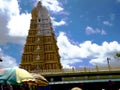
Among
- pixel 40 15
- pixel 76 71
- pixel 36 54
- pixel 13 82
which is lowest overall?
pixel 13 82

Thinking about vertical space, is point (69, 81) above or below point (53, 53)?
below

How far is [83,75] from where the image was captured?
4647 cm

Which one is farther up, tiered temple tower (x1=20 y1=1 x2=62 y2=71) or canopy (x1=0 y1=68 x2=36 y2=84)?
tiered temple tower (x1=20 y1=1 x2=62 y2=71)

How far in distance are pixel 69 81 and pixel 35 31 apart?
746 inches

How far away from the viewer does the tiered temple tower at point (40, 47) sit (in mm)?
57156

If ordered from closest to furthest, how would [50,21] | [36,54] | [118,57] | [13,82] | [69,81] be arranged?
[13,82], [118,57], [69,81], [36,54], [50,21]

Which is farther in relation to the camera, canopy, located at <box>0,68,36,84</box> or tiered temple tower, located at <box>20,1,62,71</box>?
tiered temple tower, located at <box>20,1,62,71</box>

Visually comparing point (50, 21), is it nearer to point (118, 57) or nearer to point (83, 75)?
point (83, 75)

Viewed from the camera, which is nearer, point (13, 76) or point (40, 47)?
point (13, 76)

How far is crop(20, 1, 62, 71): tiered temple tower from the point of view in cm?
5716

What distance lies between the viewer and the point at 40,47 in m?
58.5

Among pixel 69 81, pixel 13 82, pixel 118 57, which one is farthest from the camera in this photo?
pixel 69 81

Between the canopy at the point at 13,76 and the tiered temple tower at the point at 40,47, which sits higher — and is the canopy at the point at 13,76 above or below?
below

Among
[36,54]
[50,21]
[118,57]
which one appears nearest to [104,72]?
[118,57]
